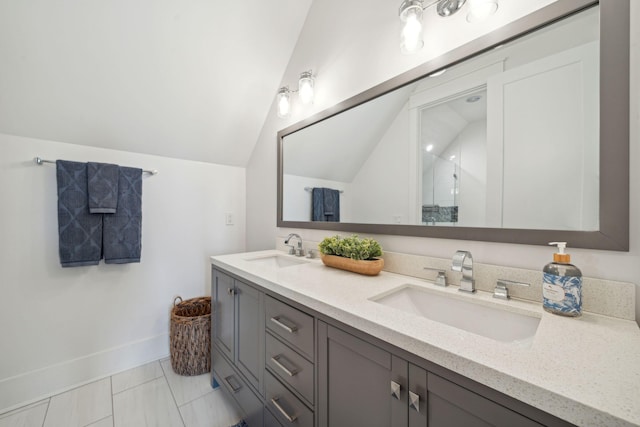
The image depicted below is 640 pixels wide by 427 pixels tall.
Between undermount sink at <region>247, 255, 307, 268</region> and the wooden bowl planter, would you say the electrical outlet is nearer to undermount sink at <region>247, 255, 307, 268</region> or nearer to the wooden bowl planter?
undermount sink at <region>247, 255, 307, 268</region>

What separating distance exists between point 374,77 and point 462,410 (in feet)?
4.53

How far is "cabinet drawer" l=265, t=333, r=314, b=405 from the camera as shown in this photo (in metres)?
0.87

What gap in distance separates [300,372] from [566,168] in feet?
3.68

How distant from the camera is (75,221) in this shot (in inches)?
60.0

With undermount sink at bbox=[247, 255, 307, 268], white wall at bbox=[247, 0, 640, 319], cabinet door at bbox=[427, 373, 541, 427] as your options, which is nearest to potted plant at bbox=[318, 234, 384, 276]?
white wall at bbox=[247, 0, 640, 319]

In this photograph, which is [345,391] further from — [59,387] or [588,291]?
[59,387]

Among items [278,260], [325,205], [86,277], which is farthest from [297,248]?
[86,277]

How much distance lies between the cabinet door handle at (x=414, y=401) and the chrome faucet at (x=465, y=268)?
45 cm

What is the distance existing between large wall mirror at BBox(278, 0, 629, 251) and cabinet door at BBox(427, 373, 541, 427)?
1.89 feet

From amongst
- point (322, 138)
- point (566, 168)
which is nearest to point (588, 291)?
point (566, 168)

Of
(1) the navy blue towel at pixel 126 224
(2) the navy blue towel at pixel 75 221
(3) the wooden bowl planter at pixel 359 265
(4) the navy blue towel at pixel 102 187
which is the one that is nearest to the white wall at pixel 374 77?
(3) the wooden bowl planter at pixel 359 265

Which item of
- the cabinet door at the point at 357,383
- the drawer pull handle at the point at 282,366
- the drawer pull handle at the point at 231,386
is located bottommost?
the drawer pull handle at the point at 231,386

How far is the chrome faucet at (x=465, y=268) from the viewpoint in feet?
2.85

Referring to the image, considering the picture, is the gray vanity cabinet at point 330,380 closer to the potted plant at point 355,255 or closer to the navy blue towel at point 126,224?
the potted plant at point 355,255
